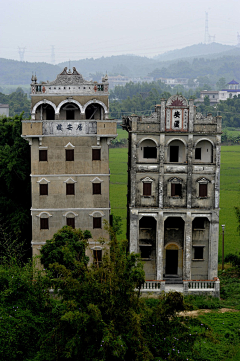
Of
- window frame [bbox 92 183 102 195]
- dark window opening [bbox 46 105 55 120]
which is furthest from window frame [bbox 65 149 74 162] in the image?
dark window opening [bbox 46 105 55 120]

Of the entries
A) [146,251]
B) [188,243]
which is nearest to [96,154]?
[146,251]

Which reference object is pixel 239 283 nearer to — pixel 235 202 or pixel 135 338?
pixel 135 338

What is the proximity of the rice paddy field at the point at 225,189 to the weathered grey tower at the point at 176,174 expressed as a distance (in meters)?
11.8

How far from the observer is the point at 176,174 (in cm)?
3231

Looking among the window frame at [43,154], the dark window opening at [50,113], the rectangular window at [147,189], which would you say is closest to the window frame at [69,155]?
the window frame at [43,154]

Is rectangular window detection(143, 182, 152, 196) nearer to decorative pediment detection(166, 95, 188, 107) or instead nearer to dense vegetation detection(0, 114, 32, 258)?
decorative pediment detection(166, 95, 188, 107)

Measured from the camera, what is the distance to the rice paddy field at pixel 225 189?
4938 cm

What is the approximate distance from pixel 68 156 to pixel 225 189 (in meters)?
43.9

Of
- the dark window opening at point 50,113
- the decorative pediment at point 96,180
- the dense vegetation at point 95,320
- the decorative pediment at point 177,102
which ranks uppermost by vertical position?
the decorative pediment at point 177,102

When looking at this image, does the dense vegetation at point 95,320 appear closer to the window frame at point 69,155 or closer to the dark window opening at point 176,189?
the dark window opening at point 176,189

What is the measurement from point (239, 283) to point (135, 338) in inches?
678

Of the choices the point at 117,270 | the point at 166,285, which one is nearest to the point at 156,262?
the point at 166,285

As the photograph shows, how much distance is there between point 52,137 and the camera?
3222 cm

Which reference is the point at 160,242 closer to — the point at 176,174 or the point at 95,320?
the point at 176,174
